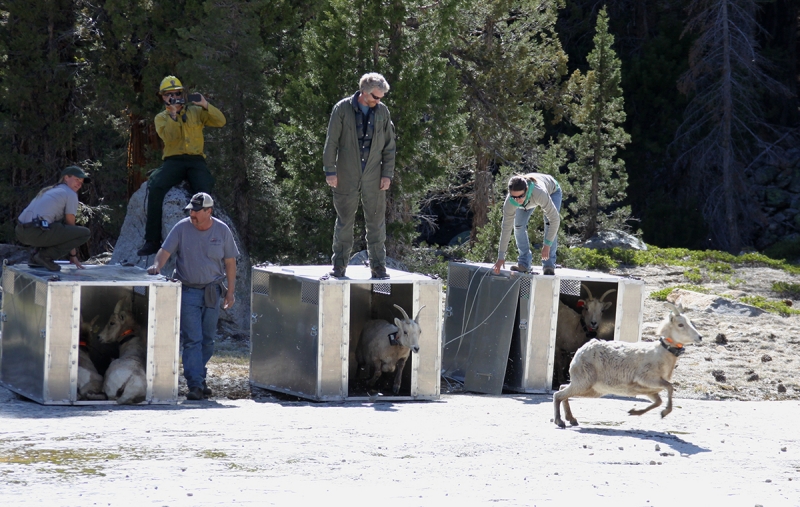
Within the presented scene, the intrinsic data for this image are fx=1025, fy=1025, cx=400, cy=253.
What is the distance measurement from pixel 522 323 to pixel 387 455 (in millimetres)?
3706

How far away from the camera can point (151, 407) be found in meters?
9.06

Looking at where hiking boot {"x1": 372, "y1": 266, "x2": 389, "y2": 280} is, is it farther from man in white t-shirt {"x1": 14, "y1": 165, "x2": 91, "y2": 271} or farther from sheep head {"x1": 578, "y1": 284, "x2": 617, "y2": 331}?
man in white t-shirt {"x1": 14, "y1": 165, "x2": 91, "y2": 271}

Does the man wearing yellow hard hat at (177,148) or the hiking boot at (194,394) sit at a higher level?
the man wearing yellow hard hat at (177,148)

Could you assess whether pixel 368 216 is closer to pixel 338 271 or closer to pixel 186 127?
pixel 338 271

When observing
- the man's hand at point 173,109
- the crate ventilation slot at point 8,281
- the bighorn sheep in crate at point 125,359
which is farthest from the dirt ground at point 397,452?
the man's hand at point 173,109

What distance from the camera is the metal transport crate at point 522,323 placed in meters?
10.6

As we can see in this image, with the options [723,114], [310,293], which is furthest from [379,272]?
[723,114]

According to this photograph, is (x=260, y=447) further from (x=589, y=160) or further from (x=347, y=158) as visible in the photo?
(x=589, y=160)

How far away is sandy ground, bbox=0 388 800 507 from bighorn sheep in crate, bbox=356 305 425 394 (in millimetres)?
688

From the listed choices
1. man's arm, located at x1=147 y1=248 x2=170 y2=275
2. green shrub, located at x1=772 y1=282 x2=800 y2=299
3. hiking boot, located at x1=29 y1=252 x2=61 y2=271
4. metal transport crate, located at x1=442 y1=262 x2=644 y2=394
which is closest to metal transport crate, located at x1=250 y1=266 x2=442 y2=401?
metal transport crate, located at x1=442 y1=262 x2=644 y2=394

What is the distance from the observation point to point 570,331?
11641 mm

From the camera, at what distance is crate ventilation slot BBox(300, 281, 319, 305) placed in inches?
378

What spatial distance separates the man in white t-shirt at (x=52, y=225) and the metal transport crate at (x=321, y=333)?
6.19ft

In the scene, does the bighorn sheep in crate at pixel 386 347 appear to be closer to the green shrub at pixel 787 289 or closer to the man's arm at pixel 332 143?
the man's arm at pixel 332 143
